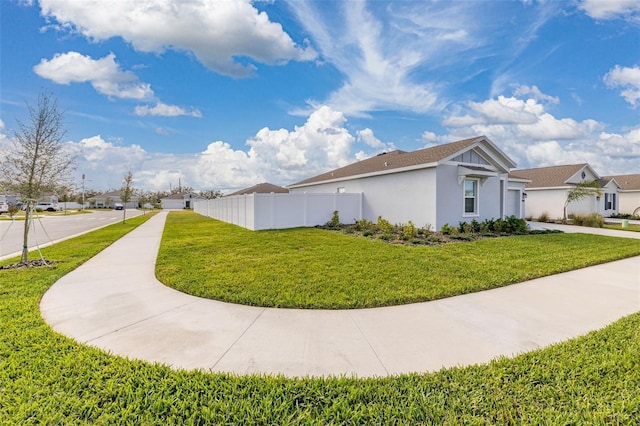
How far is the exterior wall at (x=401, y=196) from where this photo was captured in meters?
13.3

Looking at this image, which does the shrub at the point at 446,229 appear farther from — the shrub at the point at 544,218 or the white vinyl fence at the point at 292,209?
the shrub at the point at 544,218

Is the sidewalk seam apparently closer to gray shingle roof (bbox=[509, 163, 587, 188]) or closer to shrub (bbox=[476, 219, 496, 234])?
shrub (bbox=[476, 219, 496, 234])

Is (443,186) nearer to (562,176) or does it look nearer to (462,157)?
(462,157)

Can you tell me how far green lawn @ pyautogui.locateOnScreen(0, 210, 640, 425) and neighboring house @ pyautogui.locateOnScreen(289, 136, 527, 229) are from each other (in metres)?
10.4

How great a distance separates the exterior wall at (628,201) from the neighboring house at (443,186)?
25.9 m

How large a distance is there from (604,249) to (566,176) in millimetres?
18352

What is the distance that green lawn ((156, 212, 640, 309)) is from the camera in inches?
198

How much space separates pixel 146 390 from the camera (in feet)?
8.29

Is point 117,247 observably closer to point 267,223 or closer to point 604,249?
point 267,223

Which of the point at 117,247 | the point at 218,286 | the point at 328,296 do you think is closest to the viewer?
the point at 328,296

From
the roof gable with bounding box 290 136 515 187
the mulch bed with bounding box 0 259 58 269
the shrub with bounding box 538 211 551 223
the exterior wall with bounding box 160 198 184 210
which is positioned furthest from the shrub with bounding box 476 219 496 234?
the exterior wall with bounding box 160 198 184 210

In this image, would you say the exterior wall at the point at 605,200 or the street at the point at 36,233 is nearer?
the street at the point at 36,233

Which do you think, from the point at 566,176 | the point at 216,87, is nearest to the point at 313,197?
the point at 216,87

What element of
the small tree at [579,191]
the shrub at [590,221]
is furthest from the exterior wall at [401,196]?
the small tree at [579,191]
